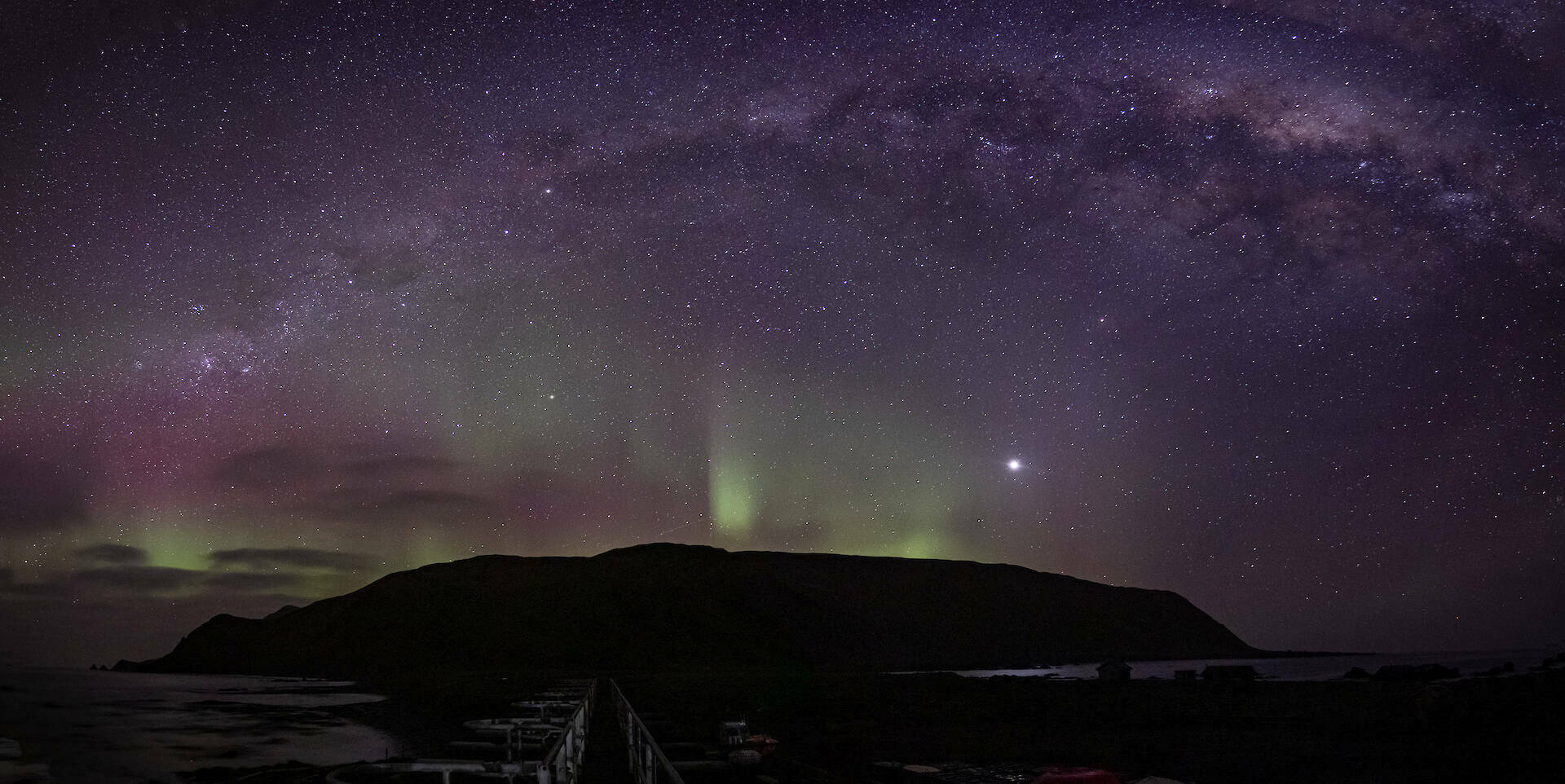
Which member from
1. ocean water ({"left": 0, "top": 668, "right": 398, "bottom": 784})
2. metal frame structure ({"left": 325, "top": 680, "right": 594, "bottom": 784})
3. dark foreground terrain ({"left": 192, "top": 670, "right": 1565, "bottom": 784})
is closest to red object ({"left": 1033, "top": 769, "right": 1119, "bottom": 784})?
metal frame structure ({"left": 325, "top": 680, "right": 594, "bottom": 784})

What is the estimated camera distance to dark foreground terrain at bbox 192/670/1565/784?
88.9 feet

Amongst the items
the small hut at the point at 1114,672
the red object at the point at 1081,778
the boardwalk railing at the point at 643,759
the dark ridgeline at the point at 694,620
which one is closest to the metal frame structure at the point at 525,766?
the boardwalk railing at the point at 643,759

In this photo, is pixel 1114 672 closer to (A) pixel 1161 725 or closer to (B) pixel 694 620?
(A) pixel 1161 725

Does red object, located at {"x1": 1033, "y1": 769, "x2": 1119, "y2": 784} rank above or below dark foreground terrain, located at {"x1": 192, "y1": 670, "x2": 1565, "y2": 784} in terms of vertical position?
above

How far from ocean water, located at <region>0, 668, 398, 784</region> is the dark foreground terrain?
10.1ft

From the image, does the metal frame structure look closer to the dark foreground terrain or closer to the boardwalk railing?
the boardwalk railing

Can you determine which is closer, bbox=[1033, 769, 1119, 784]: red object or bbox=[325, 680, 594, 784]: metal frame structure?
bbox=[325, 680, 594, 784]: metal frame structure

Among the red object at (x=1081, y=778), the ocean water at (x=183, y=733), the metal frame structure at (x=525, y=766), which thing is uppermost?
the metal frame structure at (x=525, y=766)

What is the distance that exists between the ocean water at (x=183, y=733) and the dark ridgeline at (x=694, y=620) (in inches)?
1864

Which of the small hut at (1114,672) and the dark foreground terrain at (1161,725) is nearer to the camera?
the dark foreground terrain at (1161,725)

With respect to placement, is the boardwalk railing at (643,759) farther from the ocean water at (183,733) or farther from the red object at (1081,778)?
the ocean water at (183,733)

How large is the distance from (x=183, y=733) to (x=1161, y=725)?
45.4 metres

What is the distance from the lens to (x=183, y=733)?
47.3m

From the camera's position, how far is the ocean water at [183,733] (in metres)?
34.4
